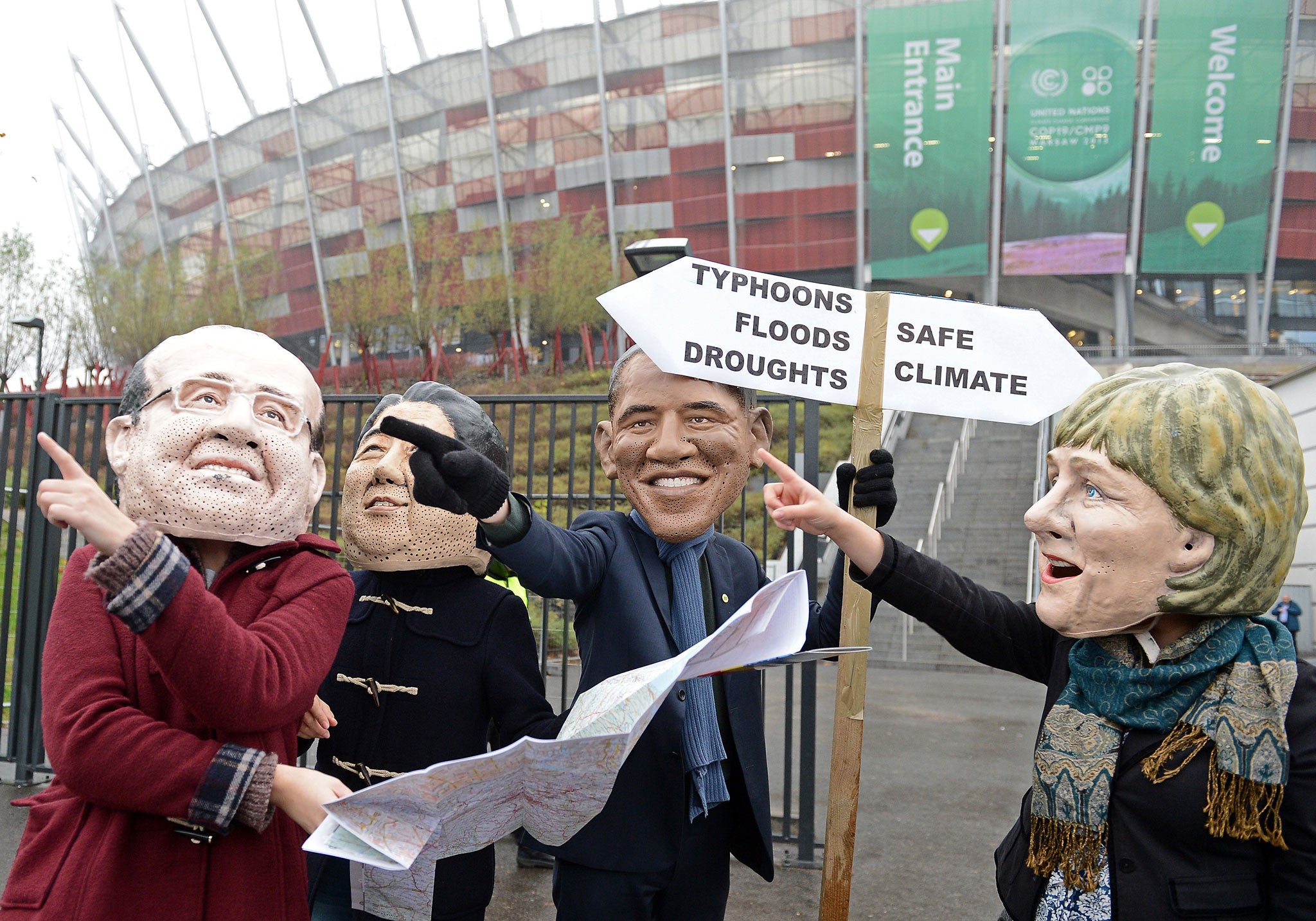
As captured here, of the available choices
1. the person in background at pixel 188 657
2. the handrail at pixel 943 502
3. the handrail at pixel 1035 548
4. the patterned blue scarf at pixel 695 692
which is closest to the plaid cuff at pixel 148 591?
the person in background at pixel 188 657

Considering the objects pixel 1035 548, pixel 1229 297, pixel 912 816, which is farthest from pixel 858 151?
pixel 912 816

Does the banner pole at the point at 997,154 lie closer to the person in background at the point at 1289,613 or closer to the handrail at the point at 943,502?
the handrail at the point at 943,502

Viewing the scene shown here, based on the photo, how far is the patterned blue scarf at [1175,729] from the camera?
1540mm

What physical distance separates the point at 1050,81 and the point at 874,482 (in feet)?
98.2

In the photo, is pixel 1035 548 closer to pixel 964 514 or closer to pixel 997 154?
pixel 964 514

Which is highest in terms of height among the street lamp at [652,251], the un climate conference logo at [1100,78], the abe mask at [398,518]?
the un climate conference logo at [1100,78]

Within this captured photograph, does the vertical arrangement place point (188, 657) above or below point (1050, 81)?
below

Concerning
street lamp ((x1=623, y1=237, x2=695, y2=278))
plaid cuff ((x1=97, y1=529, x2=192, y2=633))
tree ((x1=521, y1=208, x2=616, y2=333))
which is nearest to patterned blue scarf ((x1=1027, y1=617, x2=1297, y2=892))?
plaid cuff ((x1=97, y1=529, x2=192, y2=633))

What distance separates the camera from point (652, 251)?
426cm

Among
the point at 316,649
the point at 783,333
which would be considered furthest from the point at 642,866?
the point at 783,333

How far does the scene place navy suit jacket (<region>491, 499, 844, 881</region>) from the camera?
213 cm

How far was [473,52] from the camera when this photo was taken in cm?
3291

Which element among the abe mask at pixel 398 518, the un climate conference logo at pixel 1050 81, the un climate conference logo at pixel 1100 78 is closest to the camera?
the abe mask at pixel 398 518

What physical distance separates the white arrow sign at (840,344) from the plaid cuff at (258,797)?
111 cm
